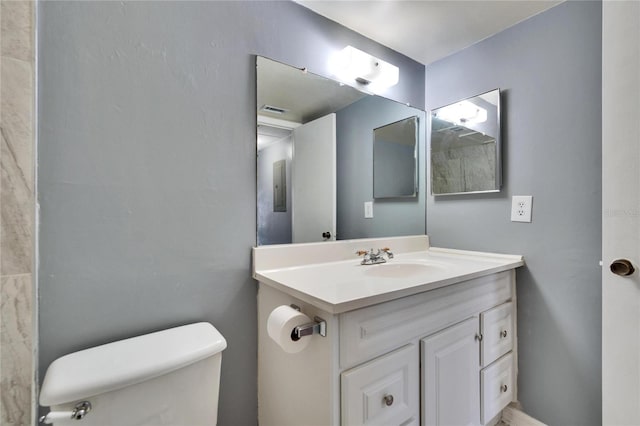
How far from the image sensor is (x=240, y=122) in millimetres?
1146

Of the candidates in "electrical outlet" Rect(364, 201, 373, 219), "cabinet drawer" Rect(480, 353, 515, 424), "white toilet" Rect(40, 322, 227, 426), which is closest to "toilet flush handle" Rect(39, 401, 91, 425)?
"white toilet" Rect(40, 322, 227, 426)

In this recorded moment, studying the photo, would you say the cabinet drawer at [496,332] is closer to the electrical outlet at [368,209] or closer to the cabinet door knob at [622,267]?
the cabinet door knob at [622,267]

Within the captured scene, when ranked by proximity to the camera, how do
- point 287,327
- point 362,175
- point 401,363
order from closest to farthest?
point 287,327, point 401,363, point 362,175

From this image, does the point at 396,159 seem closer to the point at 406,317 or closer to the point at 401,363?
the point at 406,317

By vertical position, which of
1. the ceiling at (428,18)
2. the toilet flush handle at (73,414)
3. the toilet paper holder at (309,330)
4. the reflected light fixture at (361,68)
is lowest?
the toilet flush handle at (73,414)

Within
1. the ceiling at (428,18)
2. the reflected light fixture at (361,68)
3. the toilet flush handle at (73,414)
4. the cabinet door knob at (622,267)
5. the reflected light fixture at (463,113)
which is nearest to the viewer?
the toilet flush handle at (73,414)

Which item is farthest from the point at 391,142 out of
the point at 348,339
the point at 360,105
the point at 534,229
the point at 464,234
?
the point at 348,339

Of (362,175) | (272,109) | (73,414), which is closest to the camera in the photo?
(73,414)

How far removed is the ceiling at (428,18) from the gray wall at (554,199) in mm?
86

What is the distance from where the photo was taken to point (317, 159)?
1413mm

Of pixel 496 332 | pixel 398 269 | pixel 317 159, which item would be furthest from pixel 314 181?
pixel 496 332

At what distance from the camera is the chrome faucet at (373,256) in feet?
4.54

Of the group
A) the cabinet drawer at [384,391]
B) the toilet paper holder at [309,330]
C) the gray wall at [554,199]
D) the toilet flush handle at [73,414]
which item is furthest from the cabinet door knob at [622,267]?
the toilet flush handle at [73,414]

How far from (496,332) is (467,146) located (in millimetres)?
967
